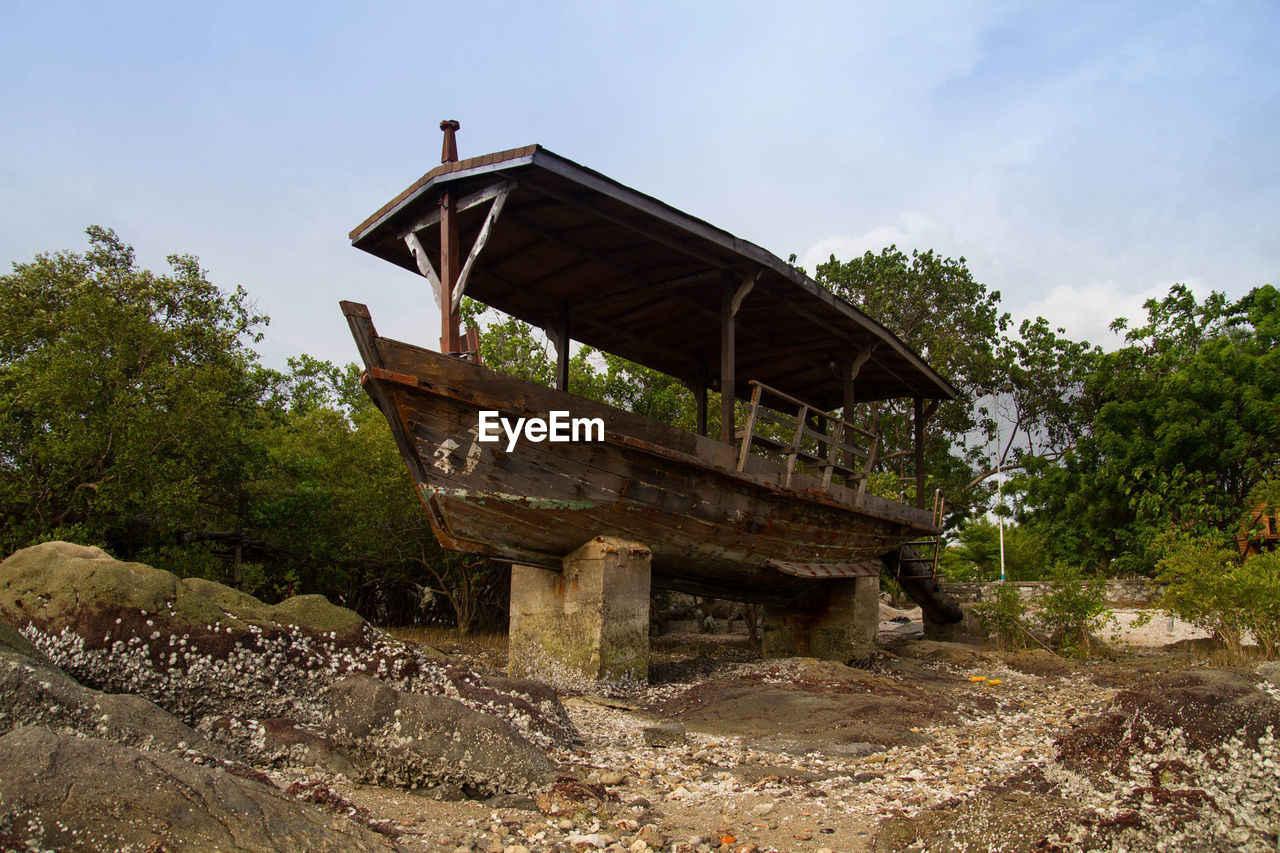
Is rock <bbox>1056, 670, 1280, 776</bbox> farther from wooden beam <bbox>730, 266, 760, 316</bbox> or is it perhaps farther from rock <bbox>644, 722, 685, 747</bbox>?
wooden beam <bbox>730, 266, 760, 316</bbox>

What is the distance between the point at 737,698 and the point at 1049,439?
2320 centimetres

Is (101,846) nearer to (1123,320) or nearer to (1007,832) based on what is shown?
(1007,832)

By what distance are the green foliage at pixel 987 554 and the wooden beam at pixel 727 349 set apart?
21094 millimetres

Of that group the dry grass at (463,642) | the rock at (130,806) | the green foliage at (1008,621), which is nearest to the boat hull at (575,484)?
the dry grass at (463,642)

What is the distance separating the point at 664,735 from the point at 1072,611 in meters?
8.70

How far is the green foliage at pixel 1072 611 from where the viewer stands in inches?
468

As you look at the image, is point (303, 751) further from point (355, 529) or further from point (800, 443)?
point (355, 529)

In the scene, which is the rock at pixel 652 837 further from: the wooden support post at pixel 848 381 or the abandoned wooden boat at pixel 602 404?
the wooden support post at pixel 848 381

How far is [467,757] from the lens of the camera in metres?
4.10

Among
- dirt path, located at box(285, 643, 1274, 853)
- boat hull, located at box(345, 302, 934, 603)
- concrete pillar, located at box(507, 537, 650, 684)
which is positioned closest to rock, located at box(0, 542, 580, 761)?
dirt path, located at box(285, 643, 1274, 853)

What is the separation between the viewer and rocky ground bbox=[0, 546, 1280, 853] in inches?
112

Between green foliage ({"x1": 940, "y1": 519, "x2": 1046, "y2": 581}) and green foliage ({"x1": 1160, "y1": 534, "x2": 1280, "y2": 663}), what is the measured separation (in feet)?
55.8

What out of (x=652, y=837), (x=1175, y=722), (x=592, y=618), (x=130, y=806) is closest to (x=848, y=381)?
(x=592, y=618)

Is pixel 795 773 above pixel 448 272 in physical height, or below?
below
